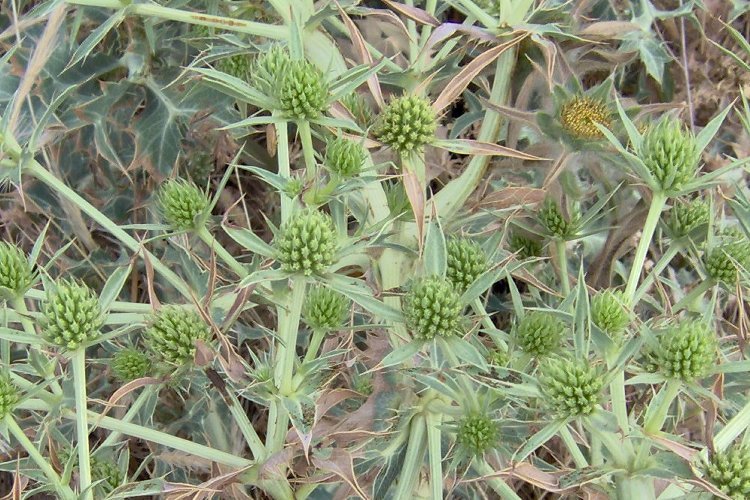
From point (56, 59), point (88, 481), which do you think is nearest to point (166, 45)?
point (56, 59)

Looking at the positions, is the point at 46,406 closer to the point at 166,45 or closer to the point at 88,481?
the point at 88,481

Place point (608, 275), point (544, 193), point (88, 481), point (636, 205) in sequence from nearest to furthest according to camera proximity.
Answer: point (88, 481) → point (544, 193) → point (636, 205) → point (608, 275)

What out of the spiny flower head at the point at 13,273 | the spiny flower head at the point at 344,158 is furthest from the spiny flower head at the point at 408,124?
the spiny flower head at the point at 13,273

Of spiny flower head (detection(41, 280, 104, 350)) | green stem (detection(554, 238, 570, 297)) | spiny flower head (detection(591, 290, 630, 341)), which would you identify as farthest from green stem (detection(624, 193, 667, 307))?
spiny flower head (detection(41, 280, 104, 350))

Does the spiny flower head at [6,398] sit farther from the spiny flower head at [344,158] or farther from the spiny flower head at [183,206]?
the spiny flower head at [344,158]

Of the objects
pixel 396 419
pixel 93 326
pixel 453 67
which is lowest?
pixel 396 419

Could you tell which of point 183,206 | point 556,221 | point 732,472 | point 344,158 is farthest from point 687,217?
point 183,206

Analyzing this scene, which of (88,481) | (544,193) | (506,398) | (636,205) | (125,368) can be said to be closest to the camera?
(88,481)
